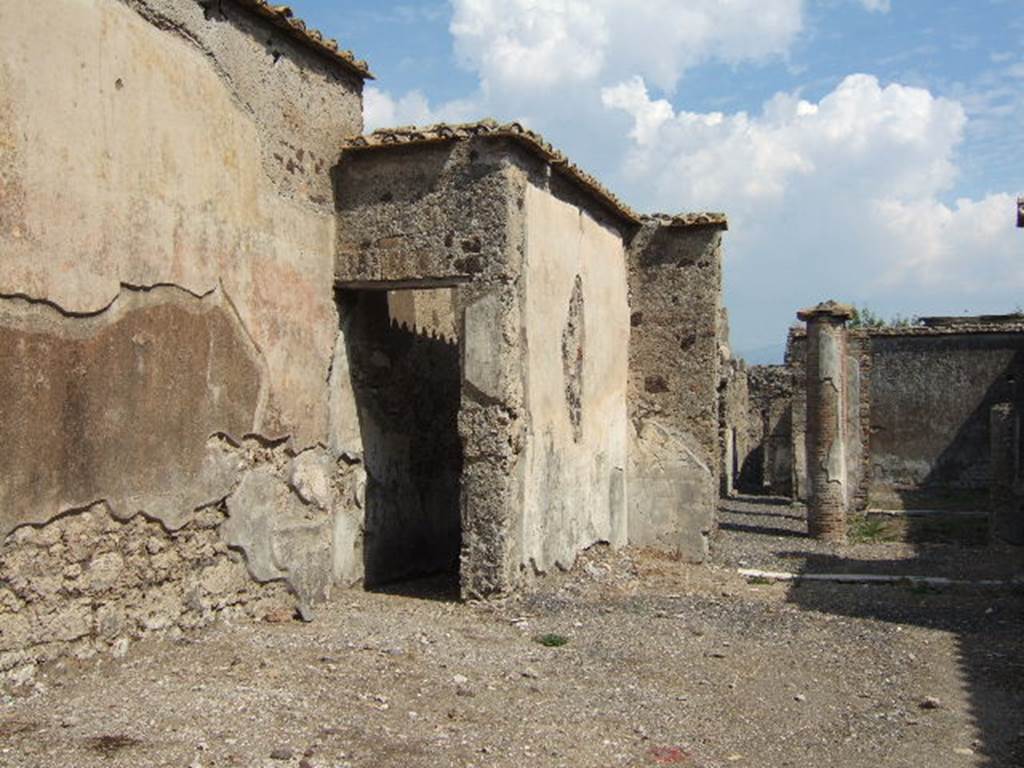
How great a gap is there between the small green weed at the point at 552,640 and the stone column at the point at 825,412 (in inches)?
328

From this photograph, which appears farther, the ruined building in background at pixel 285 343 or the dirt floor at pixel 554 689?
the ruined building in background at pixel 285 343

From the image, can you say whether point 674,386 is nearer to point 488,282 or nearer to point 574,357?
point 574,357

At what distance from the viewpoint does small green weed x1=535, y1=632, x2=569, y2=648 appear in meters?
7.02

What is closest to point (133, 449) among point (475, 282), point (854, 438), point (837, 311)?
point (475, 282)

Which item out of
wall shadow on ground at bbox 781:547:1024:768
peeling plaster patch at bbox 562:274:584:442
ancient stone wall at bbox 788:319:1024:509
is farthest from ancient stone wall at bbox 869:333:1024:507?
peeling plaster patch at bbox 562:274:584:442

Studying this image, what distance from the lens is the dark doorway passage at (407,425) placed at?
8.74 m

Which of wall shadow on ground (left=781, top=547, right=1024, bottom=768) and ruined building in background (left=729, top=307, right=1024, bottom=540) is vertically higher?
ruined building in background (left=729, top=307, right=1024, bottom=540)

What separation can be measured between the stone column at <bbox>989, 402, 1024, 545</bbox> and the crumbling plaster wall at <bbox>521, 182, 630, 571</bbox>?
5.68m

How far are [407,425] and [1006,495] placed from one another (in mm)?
8490

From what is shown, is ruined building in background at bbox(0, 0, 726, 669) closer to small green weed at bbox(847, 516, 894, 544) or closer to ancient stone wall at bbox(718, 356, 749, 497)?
small green weed at bbox(847, 516, 894, 544)

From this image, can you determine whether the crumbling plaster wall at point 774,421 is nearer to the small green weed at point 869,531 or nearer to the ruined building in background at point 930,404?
the ruined building in background at point 930,404

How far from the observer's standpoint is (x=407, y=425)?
9.32m

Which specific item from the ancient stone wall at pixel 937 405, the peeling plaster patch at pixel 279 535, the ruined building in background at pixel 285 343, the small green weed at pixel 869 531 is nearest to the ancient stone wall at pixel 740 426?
the ancient stone wall at pixel 937 405

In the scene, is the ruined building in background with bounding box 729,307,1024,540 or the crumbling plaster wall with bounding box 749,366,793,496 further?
the ruined building in background with bounding box 729,307,1024,540
